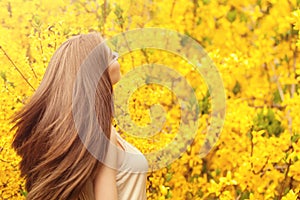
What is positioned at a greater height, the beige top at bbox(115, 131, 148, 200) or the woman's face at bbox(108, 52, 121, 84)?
the woman's face at bbox(108, 52, 121, 84)

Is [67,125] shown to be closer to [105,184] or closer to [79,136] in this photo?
[79,136]

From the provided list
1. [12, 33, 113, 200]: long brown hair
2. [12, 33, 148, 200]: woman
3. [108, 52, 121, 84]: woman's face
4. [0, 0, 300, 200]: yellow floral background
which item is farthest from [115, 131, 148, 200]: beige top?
[0, 0, 300, 200]: yellow floral background

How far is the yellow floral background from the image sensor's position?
3621 millimetres

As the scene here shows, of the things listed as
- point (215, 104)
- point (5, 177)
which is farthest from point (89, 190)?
point (215, 104)

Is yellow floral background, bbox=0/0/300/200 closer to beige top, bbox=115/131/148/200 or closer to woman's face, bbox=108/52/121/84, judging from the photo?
beige top, bbox=115/131/148/200

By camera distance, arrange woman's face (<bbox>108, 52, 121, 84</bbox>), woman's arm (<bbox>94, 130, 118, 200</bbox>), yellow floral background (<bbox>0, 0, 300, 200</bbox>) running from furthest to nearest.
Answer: yellow floral background (<bbox>0, 0, 300, 200</bbox>), woman's face (<bbox>108, 52, 121, 84</bbox>), woman's arm (<bbox>94, 130, 118, 200</bbox>)

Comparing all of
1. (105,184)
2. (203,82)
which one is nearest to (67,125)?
(105,184)

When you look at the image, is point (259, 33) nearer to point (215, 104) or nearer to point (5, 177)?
point (215, 104)

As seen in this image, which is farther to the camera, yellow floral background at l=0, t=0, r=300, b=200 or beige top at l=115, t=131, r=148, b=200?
yellow floral background at l=0, t=0, r=300, b=200

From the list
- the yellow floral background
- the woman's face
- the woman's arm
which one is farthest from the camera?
the yellow floral background

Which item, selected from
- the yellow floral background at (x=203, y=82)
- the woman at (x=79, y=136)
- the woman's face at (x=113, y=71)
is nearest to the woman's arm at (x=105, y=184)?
the woman at (x=79, y=136)

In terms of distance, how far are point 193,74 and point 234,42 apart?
2.23 feet

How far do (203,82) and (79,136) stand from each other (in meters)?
2.75

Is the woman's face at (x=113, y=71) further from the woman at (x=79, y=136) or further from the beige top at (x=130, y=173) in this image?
the beige top at (x=130, y=173)
